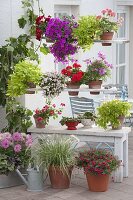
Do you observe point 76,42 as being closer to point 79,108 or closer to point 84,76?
point 84,76

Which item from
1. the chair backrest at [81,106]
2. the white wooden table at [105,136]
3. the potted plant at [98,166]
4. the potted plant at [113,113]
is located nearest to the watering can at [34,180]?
the potted plant at [98,166]

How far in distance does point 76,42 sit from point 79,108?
2.61 m

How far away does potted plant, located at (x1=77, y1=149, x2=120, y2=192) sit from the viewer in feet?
27.4

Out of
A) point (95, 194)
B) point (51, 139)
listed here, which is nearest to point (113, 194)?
point (95, 194)

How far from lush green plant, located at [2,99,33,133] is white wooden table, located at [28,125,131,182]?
0.17m

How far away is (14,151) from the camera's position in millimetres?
8766

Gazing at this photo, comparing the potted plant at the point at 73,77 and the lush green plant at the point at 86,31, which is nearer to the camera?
the lush green plant at the point at 86,31

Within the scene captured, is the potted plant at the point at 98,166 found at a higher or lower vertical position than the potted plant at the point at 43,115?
lower

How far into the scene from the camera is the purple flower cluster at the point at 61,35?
8.88m

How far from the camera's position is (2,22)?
A: 31.8 ft

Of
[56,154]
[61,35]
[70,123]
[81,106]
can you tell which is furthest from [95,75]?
[81,106]

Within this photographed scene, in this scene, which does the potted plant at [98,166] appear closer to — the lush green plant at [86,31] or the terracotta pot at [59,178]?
the terracotta pot at [59,178]

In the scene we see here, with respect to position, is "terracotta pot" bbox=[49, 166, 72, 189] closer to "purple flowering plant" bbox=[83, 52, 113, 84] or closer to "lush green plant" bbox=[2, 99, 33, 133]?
"lush green plant" bbox=[2, 99, 33, 133]

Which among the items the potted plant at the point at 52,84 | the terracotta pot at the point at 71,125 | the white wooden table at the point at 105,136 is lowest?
the white wooden table at the point at 105,136
